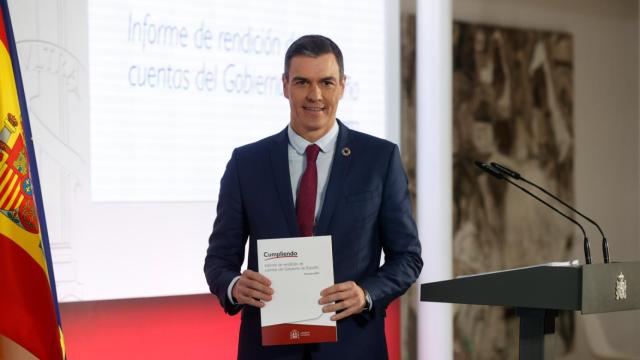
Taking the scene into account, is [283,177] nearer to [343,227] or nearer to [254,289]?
[343,227]

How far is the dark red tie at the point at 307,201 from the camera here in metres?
2.16

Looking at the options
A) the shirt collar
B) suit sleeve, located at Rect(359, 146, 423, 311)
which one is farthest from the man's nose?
suit sleeve, located at Rect(359, 146, 423, 311)

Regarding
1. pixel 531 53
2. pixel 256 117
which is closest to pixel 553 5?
pixel 531 53

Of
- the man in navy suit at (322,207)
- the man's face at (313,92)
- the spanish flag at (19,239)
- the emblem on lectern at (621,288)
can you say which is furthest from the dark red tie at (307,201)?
the spanish flag at (19,239)

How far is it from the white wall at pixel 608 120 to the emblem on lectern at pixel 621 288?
3109 millimetres

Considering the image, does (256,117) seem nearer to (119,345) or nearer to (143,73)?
(143,73)

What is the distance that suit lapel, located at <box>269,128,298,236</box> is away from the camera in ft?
7.02

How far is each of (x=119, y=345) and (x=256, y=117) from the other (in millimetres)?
1225

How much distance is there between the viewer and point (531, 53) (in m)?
4.67

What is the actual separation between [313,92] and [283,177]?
10.0 inches

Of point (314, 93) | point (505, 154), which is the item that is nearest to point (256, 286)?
point (314, 93)

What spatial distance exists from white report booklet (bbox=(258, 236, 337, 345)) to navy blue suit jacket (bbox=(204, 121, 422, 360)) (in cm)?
14

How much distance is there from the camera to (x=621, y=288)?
73.5 inches

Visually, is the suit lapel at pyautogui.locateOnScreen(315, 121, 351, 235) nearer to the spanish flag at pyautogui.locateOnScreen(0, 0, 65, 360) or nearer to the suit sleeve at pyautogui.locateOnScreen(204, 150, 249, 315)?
the suit sleeve at pyautogui.locateOnScreen(204, 150, 249, 315)
